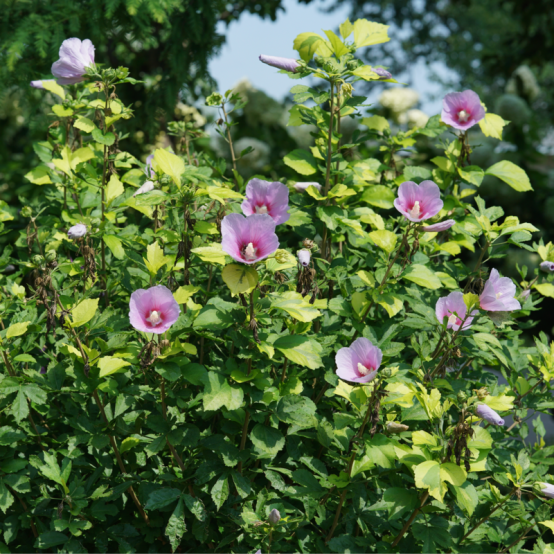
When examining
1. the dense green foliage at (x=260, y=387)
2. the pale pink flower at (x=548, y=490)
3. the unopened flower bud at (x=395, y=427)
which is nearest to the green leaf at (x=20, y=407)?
the dense green foliage at (x=260, y=387)

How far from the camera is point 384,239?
167 cm

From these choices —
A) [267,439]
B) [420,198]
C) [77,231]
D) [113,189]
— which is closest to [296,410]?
[267,439]

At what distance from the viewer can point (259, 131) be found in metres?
5.32

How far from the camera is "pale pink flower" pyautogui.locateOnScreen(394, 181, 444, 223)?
1.57 m

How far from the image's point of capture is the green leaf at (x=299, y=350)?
1.36m

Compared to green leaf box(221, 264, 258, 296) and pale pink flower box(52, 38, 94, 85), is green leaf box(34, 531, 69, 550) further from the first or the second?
pale pink flower box(52, 38, 94, 85)

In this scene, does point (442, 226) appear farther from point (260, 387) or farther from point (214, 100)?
point (214, 100)

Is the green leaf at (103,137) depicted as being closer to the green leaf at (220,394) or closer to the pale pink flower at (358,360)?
the green leaf at (220,394)

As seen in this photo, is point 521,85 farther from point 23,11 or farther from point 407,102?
point 23,11

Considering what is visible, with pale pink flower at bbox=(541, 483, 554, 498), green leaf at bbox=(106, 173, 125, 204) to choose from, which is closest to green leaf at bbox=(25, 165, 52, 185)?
green leaf at bbox=(106, 173, 125, 204)

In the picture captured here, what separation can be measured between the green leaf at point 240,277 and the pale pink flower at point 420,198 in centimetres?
51

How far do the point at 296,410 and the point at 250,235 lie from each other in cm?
51

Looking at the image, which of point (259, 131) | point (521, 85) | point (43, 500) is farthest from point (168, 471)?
point (521, 85)

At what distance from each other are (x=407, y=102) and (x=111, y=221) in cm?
443
